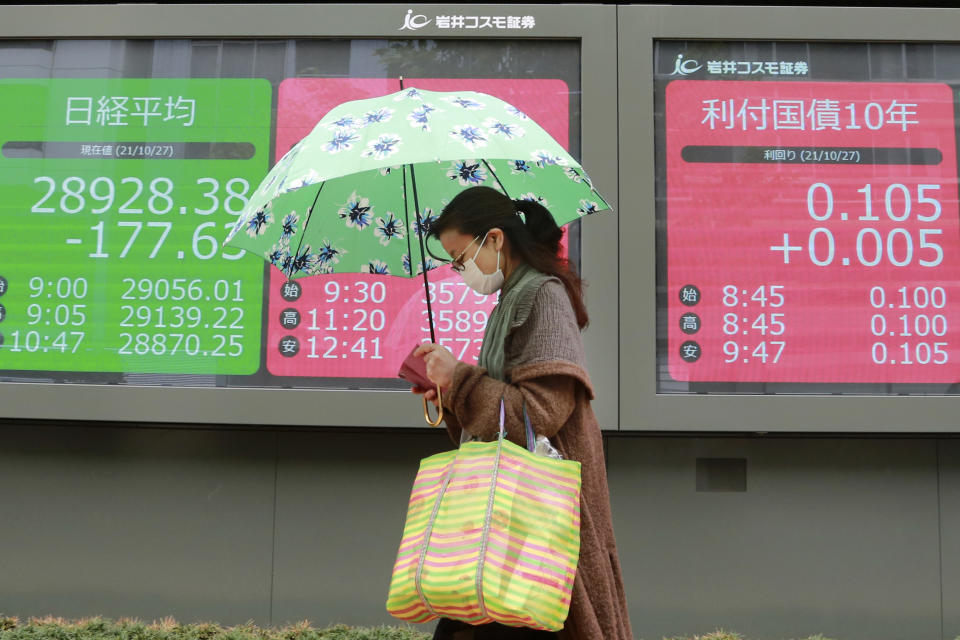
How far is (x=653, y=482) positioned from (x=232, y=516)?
2.10 metres

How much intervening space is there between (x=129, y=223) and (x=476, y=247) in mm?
2771

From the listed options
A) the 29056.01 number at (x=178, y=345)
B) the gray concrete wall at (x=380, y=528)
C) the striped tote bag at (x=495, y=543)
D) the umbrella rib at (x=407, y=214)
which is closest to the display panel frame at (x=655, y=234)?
the gray concrete wall at (x=380, y=528)

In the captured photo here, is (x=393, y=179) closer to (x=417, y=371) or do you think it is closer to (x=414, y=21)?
(x=417, y=371)

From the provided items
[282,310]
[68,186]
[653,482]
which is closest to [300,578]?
[282,310]

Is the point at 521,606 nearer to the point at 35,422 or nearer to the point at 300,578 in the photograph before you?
the point at 300,578

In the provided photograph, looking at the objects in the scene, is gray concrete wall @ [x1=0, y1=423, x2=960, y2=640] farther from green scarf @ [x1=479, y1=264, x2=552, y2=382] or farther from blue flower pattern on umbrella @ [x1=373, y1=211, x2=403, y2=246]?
green scarf @ [x1=479, y1=264, x2=552, y2=382]

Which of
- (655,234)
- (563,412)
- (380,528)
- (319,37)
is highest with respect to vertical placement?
(319,37)

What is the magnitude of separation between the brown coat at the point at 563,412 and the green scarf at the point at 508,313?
16mm

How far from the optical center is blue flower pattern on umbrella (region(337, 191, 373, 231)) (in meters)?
2.91

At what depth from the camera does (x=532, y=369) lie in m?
2.20

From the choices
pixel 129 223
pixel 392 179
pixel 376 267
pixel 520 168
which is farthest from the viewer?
pixel 129 223

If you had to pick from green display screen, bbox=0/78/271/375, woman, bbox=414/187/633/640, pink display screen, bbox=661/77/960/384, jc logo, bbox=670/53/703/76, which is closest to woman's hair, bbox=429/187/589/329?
woman, bbox=414/187/633/640

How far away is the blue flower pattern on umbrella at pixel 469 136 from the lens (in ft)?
7.40

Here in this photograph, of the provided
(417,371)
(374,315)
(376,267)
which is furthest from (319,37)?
(417,371)
